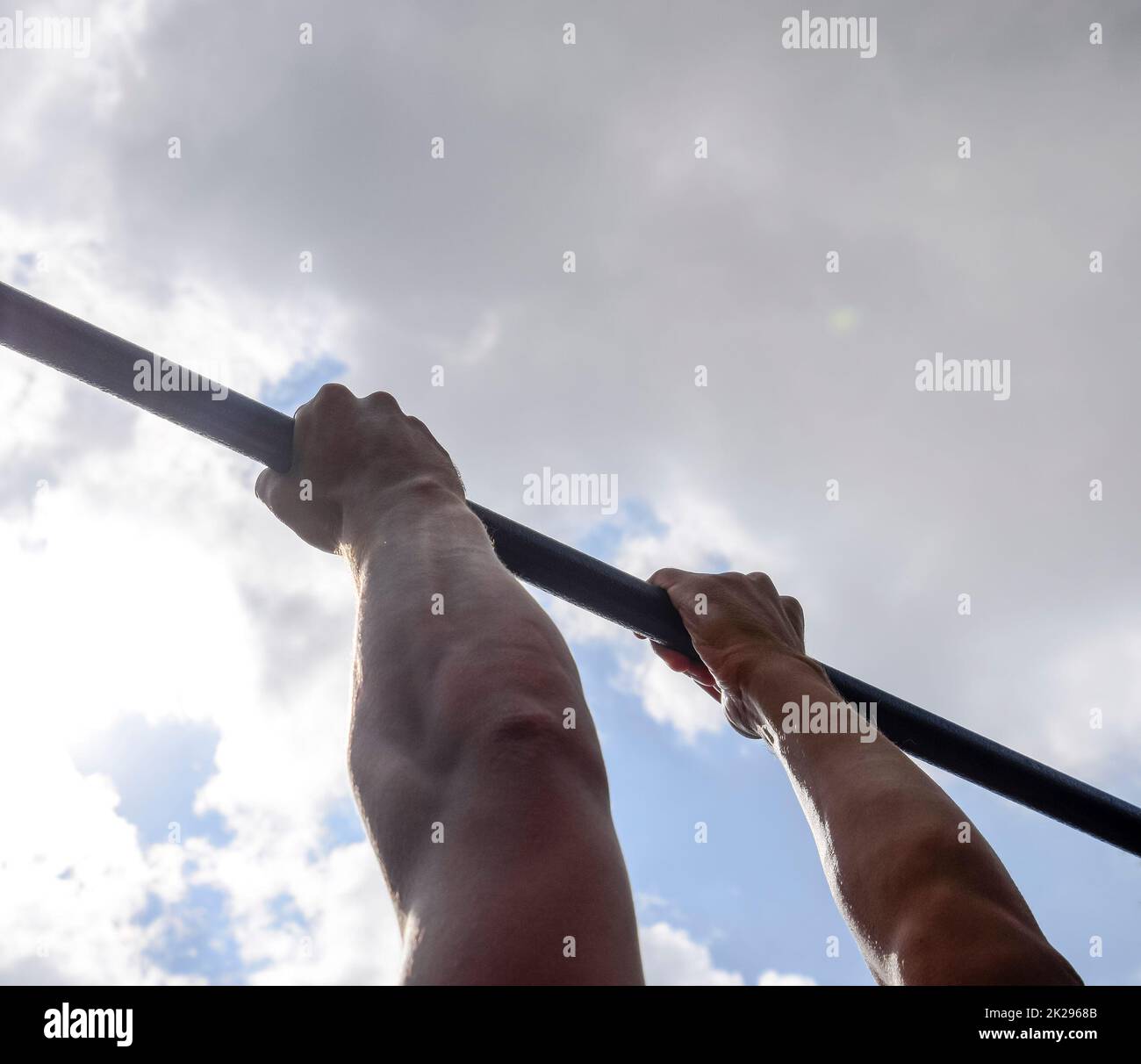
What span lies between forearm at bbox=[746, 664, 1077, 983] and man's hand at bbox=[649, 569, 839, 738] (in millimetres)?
119

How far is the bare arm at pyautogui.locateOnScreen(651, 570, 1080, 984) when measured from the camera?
100cm

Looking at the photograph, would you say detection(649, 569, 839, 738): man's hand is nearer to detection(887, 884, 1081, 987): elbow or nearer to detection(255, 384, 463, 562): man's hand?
detection(887, 884, 1081, 987): elbow

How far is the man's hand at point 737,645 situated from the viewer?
4.91 feet

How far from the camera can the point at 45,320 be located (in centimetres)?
102

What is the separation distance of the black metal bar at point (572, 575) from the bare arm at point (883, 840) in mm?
93

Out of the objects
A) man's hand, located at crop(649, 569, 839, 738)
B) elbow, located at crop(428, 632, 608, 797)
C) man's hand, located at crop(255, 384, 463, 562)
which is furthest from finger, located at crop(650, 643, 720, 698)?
elbow, located at crop(428, 632, 608, 797)

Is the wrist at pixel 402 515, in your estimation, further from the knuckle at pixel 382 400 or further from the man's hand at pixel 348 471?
the knuckle at pixel 382 400

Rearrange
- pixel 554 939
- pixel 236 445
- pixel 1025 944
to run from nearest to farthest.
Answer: pixel 554 939 < pixel 1025 944 < pixel 236 445

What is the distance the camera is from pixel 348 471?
4.03 feet
